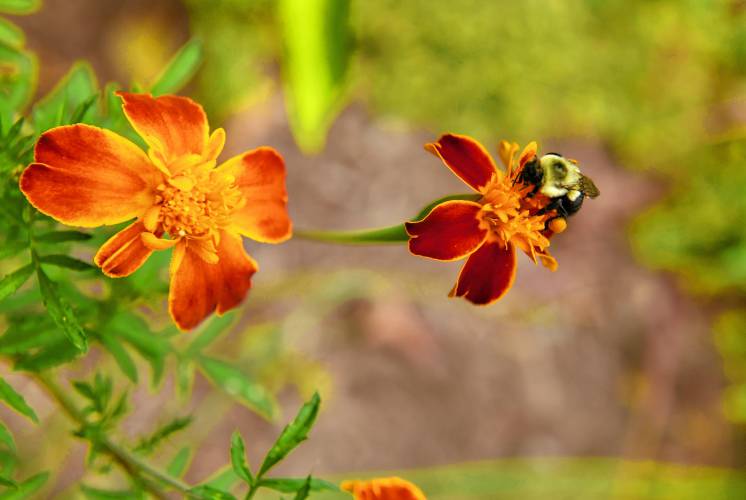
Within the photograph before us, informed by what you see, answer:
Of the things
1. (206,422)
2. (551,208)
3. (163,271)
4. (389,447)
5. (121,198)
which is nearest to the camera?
(121,198)

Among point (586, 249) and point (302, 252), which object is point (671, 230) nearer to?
point (586, 249)

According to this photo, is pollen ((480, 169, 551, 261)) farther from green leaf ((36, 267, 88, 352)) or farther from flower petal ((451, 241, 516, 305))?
green leaf ((36, 267, 88, 352))

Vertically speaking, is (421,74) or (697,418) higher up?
(421,74)

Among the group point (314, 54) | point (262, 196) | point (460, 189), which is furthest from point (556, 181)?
point (460, 189)

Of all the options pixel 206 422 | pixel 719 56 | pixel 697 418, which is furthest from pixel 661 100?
pixel 206 422

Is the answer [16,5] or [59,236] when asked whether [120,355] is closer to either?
[59,236]

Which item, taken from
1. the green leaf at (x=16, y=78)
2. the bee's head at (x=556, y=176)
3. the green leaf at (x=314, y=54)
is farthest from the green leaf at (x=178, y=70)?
the green leaf at (x=314, y=54)
